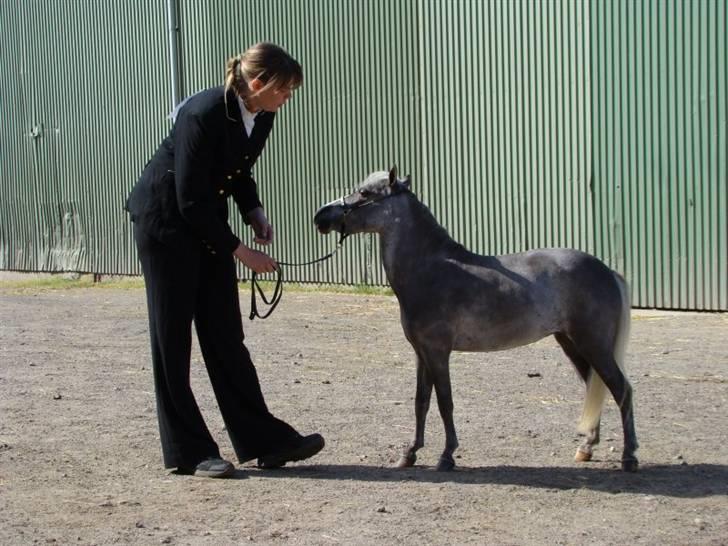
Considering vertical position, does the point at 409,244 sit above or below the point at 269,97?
below

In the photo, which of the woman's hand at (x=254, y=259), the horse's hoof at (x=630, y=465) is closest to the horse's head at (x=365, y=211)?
the woman's hand at (x=254, y=259)

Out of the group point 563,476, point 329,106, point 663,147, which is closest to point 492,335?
point 563,476

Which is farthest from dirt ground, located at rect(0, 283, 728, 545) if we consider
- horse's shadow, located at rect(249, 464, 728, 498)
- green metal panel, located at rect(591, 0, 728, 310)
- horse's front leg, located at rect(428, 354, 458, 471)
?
green metal panel, located at rect(591, 0, 728, 310)

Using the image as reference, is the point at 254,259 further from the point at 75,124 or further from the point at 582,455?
the point at 75,124

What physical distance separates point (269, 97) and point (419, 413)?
180 centimetres

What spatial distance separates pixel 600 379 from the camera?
650cm

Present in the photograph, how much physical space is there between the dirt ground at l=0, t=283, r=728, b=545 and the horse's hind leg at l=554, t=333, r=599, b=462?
0.10 meters

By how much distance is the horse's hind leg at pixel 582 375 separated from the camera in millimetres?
6559

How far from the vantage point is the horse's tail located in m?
6.43

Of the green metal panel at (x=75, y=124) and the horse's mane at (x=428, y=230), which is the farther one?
the green metal panel at (x=75, y=124)

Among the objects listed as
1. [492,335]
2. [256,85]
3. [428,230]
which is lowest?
[492,335]

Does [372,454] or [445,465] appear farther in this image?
[372,454]

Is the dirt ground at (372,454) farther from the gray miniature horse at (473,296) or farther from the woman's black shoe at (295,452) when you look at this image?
the gray miniature horse at (473,296)

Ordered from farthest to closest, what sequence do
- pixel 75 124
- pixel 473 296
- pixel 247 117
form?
pixel 75 124
pixel 473 296
pixel 247 117
